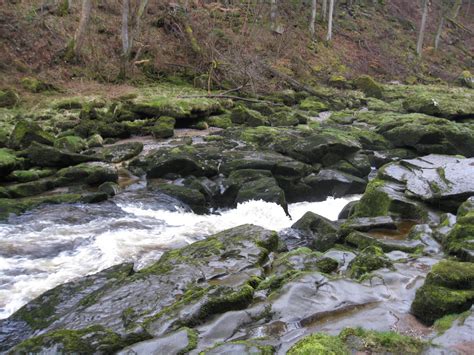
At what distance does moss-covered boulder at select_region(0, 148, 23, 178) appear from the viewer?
1095cm

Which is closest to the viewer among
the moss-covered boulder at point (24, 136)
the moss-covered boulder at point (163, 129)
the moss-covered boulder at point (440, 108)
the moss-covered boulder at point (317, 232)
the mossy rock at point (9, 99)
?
the moss-covered boulder at point (317, 232)

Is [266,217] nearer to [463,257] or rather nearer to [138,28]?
[463,257]

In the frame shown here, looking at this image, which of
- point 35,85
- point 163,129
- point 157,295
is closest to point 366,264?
point 157,295

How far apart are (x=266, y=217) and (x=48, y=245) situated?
177 inches

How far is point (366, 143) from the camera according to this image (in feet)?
51.7

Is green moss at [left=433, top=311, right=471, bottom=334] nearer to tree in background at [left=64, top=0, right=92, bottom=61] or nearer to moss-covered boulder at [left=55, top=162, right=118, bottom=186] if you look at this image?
moss-covered boulder at [left=55, top=162, right=118, bottom=186]

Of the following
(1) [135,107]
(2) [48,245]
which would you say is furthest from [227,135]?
(2) [48,245]

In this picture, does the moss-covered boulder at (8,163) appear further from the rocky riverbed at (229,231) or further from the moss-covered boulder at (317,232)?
the moss-covered boulder at (317,232)

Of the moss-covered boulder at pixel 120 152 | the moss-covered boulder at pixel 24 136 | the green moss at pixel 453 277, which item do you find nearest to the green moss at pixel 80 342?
the green moss at pixel 453 277

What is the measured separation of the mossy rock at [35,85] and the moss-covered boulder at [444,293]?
686 inches

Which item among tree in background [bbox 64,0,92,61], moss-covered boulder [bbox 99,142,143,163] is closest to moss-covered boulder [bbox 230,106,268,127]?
moss-covered boulder [bbox 99,142,143,163]

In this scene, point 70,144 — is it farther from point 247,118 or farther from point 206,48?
point 206,48

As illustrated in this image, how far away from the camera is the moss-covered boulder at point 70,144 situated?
13312 mm

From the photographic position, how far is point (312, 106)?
2234cm
